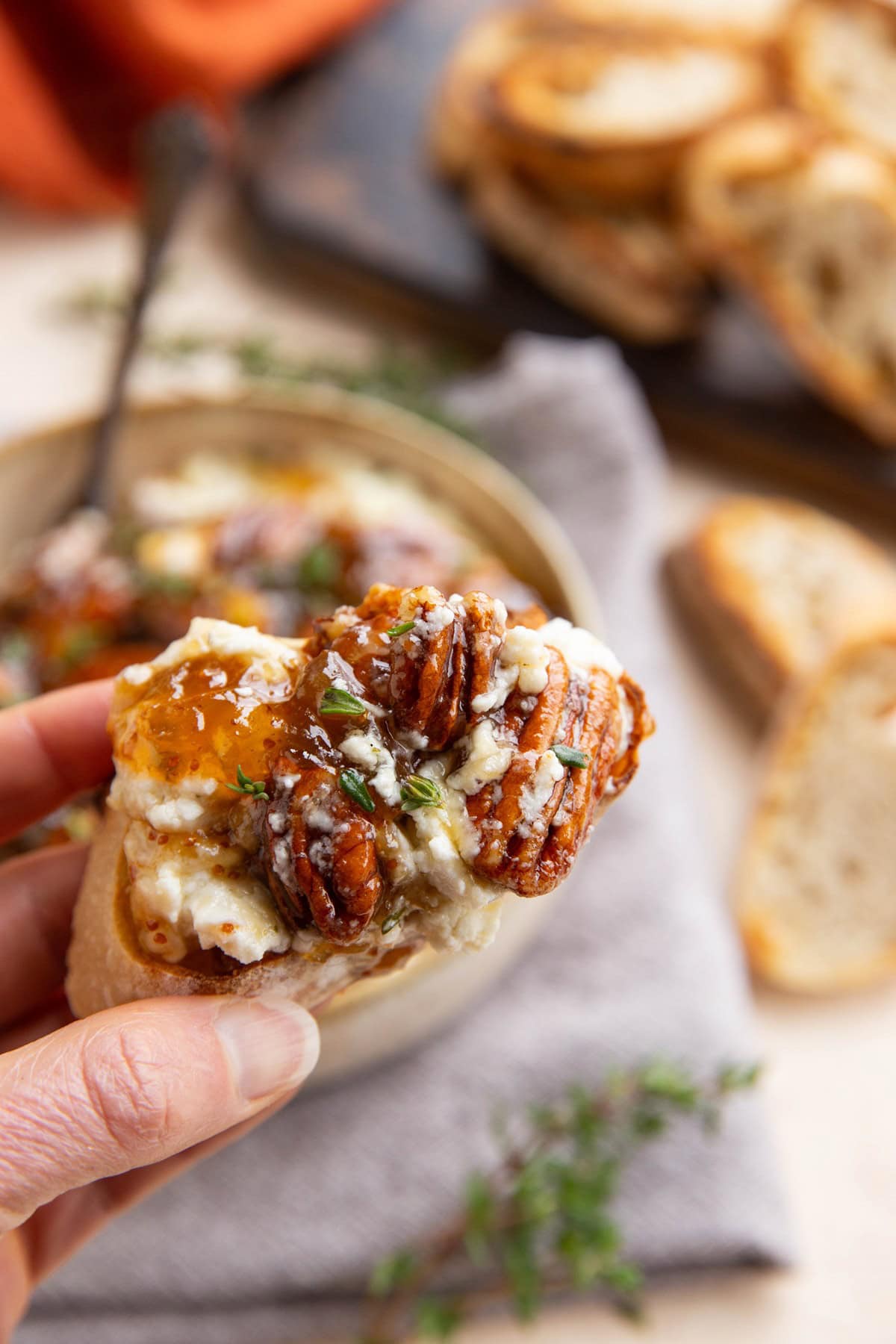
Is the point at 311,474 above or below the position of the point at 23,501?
below

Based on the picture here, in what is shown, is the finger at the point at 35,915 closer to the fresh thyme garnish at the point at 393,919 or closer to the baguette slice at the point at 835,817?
the fresh thyme garnish at the point at 393,919

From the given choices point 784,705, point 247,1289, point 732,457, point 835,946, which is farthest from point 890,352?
point 247,1289

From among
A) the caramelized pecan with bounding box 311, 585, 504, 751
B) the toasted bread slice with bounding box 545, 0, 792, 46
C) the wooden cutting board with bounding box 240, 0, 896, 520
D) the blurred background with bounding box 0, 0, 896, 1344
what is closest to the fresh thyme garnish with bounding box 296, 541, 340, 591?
the blurred background with bounding box 0, 0, 896, 1344

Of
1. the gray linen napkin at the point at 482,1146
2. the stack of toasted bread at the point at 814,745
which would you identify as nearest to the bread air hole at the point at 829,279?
the stack of toasted bread at the point at 814,745

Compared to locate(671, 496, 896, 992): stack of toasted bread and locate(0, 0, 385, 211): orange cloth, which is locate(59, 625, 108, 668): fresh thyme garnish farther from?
locate(0, 0, 385, 211): orange cloth

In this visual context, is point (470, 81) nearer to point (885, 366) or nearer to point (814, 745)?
point (885, 366)

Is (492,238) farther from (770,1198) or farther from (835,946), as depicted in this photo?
(770,1198)

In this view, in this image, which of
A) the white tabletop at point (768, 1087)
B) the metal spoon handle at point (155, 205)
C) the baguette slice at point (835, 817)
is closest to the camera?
the white tabletop at point (768, 1087)

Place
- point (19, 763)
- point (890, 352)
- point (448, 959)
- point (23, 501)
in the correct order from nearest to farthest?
point (19, 763)
point (448, 959)
point (23, 501)
point (890, 352)
